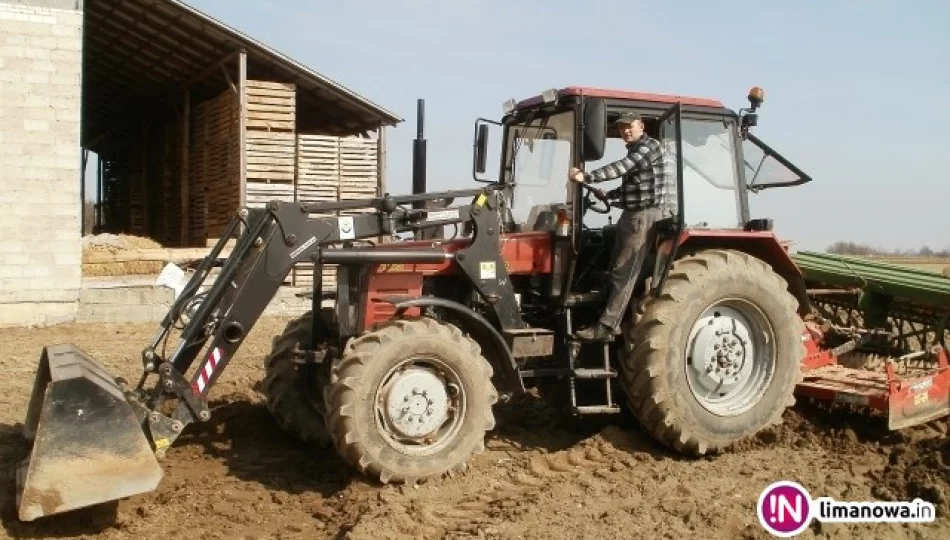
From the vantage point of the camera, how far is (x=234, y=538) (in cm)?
507

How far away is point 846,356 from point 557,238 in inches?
115

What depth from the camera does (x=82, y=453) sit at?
4836mm

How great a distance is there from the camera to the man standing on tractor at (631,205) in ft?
20.5

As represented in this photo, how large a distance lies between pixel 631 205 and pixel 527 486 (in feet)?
6.73

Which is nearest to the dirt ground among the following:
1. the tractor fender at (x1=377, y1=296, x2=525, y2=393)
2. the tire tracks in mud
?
the tire tracks in mud

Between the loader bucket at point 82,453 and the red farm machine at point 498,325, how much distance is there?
10 millimetres

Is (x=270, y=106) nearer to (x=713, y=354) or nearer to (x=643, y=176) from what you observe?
(x=643, y=176)

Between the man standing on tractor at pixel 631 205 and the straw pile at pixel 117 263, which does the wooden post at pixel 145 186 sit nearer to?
the straw pile at pixel 117 263

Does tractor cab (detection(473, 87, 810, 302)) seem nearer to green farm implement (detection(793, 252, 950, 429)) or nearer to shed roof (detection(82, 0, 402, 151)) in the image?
green farm implement (detection(793, 252, 950, 429))

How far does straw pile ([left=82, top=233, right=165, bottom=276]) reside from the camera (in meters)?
14.4

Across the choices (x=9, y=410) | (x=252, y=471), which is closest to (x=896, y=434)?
(x=252, y=471)

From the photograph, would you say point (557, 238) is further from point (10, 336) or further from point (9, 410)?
point (10, 336)

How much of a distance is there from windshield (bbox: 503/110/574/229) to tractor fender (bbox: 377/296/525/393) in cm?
104

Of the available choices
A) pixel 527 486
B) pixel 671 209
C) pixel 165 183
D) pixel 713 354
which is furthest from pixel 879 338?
pixel 165 183
